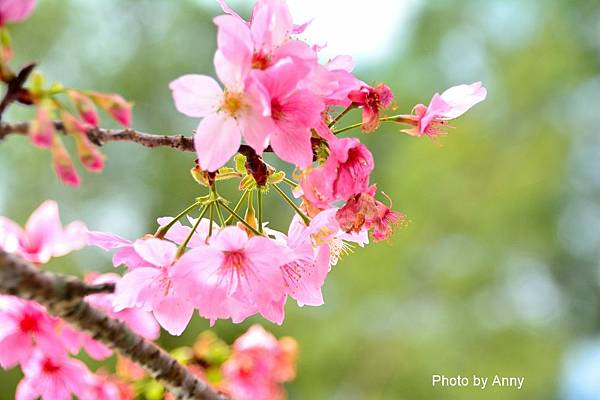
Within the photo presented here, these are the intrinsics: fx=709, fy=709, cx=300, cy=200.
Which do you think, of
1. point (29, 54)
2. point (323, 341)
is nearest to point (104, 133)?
point (323, 341)

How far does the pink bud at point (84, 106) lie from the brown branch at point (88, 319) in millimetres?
69

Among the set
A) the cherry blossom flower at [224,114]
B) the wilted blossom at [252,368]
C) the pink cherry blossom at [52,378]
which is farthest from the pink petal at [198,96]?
the wilted blossom at [252,368]

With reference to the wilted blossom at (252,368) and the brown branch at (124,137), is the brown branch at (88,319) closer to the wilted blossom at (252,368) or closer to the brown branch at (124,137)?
the brown branch at (124,137)

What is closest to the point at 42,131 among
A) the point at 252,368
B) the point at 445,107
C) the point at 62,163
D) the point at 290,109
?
the point at 62,163

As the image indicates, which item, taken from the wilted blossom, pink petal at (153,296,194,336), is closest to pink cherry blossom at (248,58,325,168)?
pink petal at (153,296,194,336)

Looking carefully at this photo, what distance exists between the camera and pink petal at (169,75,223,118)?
0.37 meters

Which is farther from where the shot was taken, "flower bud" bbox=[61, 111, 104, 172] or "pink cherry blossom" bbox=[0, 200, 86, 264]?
"pink cherry blossom" bbox=[0, 200, 86, 264]

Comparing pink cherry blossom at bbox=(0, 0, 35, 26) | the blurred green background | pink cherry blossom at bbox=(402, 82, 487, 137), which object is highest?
the blurred green background

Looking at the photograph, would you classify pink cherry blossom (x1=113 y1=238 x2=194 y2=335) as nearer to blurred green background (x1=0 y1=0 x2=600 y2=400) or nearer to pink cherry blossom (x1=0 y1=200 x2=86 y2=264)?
pink cherry blossom (x1=0 y1=200 x2=86 y2=264)

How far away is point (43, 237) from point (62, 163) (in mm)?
185

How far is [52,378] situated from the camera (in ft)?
1.82

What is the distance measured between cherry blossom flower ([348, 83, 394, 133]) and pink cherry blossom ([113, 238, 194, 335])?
0.45 ft

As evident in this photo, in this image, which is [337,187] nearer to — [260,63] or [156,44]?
[260,63]

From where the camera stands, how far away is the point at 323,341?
97.3 inches
